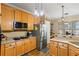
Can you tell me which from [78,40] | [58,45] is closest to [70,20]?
[78,40]

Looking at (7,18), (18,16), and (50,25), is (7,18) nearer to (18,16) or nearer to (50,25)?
(18,16)

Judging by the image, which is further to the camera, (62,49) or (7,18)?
(7,18)

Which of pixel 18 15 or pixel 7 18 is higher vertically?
pixel 18 15

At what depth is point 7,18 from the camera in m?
2.61

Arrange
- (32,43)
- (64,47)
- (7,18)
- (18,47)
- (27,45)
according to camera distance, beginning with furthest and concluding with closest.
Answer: (32,43) < (27,45) < (18,47) < (7,18) < (64,47)

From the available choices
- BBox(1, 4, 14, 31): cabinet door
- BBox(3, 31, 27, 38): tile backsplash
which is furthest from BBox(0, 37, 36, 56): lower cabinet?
BBox(1, 4, 14, 31): cabinet door

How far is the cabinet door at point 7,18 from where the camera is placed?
8.10 ft

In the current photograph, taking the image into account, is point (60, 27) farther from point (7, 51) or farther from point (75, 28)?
point (7, 51)

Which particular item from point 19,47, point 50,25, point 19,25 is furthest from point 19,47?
point 50,25

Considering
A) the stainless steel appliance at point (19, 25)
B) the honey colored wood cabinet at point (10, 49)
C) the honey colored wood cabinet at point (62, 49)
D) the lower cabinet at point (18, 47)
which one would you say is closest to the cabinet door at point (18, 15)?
the stainless steel appliance at point (19, 25)

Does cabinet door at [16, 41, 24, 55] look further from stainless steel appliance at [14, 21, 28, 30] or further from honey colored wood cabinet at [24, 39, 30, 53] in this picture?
stainless steel appliance at [14, 21, 28, 30]

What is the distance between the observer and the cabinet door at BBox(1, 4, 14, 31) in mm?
2470

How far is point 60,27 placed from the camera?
2447 mm

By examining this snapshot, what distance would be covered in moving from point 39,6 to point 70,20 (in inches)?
33.3
